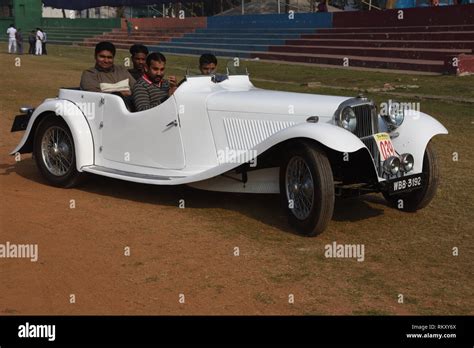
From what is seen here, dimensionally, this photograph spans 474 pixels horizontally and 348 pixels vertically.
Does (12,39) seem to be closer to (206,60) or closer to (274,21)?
(274,21)

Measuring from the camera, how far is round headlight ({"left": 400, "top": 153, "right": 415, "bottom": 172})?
18.5 ft

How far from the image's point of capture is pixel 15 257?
4918mm

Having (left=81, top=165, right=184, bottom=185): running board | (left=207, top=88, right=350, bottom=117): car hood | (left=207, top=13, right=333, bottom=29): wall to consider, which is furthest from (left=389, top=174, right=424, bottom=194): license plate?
(left=207, top=13, right=333, bottom=29): wall

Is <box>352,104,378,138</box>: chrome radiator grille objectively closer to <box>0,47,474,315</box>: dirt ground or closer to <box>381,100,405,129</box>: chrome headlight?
<box>381,100,405,129</box>: chrome headlight

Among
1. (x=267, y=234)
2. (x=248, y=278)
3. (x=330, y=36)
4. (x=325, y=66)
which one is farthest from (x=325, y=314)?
(x=330, y=36)

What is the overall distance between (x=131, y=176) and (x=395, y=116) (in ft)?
8.88

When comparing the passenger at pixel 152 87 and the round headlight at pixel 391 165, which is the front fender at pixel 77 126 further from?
the round headlight at pixel 391 165

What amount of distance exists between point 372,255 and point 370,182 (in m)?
0.77

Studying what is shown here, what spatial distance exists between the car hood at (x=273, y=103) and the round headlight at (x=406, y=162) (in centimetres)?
76

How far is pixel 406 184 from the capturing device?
18.1 feet

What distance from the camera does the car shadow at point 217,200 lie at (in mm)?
6016

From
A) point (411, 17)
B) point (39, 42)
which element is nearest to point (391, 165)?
point (411, 17)

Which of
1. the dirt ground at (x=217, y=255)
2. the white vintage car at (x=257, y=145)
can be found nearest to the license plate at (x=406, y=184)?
the white vintage car at (x=257, y=145)

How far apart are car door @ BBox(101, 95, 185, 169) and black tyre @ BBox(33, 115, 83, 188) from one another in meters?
0.44
